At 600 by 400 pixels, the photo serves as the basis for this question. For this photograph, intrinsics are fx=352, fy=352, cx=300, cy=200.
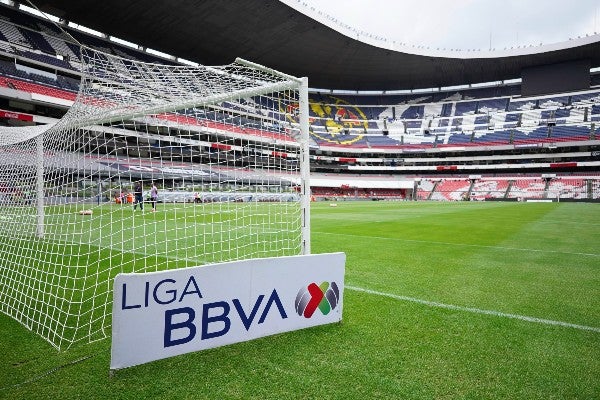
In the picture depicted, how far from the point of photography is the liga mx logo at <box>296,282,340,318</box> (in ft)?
10.3

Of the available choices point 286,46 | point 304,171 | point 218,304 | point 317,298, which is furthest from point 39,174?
point 286,46

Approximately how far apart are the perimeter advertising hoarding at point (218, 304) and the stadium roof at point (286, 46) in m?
31.5

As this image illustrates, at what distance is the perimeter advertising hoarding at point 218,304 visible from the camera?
7.84 ft

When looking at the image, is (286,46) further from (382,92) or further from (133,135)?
(133,135)

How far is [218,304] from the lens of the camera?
8.89 ft

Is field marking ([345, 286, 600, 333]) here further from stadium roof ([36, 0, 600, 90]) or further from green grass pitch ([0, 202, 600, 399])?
stadium roof ([36, 0, 600, 90])

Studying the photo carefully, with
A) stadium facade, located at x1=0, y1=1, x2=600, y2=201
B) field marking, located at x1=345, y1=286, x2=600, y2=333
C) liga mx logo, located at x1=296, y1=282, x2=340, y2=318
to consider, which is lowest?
field marking, located at x1=345, y1=286, x2=600, y2=333

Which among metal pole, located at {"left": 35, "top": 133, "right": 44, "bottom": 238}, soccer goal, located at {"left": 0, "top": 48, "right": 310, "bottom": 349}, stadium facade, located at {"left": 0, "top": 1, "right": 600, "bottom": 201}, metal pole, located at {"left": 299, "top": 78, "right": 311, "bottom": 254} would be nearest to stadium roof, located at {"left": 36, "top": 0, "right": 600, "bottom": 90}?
stadium facade, located at {"left": 0, "top": 1, "right": 600, "bottom": 201}

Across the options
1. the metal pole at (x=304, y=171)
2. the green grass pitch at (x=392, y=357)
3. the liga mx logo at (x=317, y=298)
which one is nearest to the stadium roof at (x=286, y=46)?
the metal pole at (x=304, y=171)

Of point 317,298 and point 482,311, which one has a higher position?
point 317,298

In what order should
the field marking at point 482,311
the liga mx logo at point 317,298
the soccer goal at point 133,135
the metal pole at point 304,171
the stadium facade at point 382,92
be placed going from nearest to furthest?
the liga mx logo at point 317,298 → the field marking at point 482,311 → the soccer goal at point 133,135 → the metal pole at point 304,171 → the stadium facade at point 382,92

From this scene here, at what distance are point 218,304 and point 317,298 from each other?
0.94m

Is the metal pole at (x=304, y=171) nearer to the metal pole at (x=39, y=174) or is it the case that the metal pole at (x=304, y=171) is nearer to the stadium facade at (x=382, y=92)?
the metal pole at (x=39, y=174)

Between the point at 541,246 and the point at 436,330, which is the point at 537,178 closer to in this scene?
the point at 541,246
